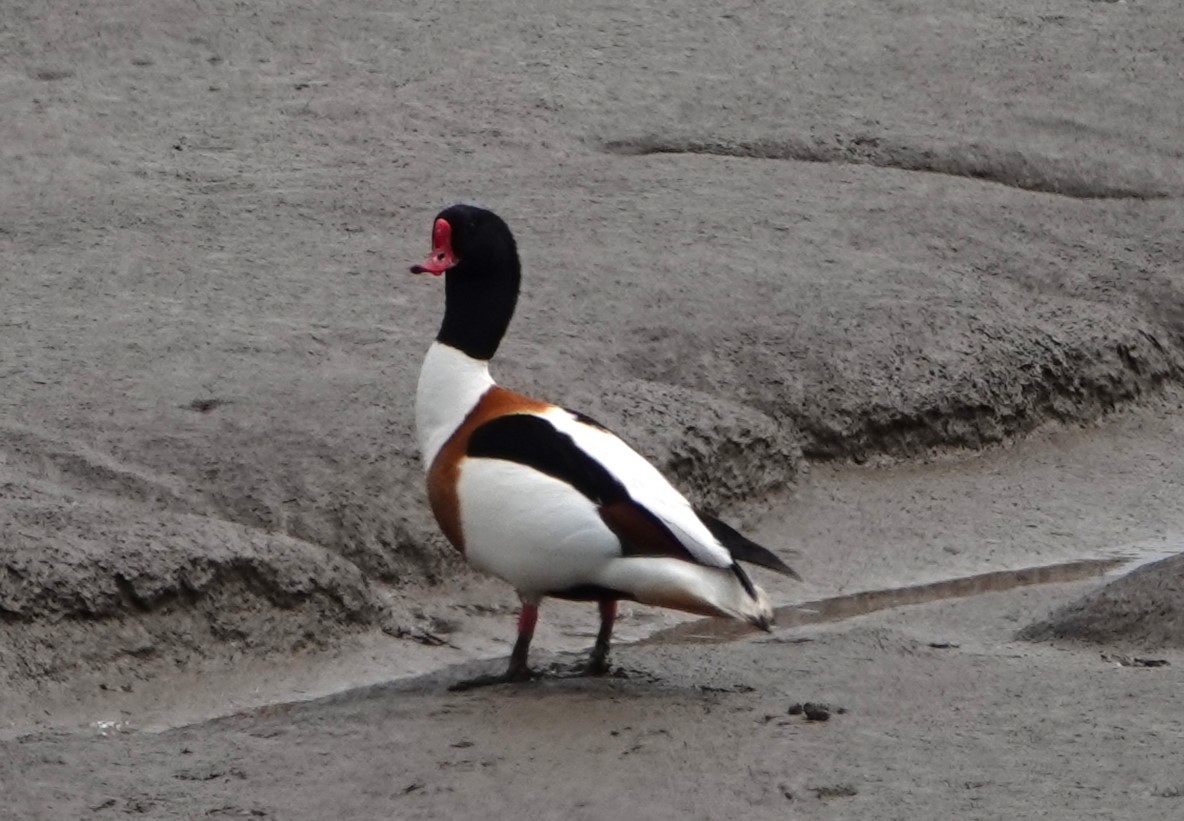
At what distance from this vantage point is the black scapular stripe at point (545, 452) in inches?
197

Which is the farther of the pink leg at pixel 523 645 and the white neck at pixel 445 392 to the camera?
the white neck at pixel 445 392

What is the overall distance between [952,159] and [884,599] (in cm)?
363

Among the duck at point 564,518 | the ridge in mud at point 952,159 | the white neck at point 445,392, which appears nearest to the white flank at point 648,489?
the duck at point 564,518

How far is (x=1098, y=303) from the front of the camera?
8.68m

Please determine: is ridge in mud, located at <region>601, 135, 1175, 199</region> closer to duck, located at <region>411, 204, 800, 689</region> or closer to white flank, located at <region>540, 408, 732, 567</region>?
duck, located at <region>411, 204, 800, 689</region>

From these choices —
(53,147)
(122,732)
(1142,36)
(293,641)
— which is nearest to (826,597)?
(293,641)

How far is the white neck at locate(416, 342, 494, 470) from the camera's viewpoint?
539 centimetres

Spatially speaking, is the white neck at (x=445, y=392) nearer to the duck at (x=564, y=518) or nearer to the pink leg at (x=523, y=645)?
the duck at (x=564, y=518)

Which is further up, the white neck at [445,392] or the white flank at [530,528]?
the white neck at [445,392]

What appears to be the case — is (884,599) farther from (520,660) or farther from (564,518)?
(564,518)

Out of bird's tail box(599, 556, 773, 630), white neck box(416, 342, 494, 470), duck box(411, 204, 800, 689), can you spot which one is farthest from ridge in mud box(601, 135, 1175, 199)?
bird's tail box(599, 556, 773, 630)

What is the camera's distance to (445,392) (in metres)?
5.42

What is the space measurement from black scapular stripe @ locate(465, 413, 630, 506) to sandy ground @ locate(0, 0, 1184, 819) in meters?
0.47

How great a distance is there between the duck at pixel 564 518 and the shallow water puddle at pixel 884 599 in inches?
36.9
